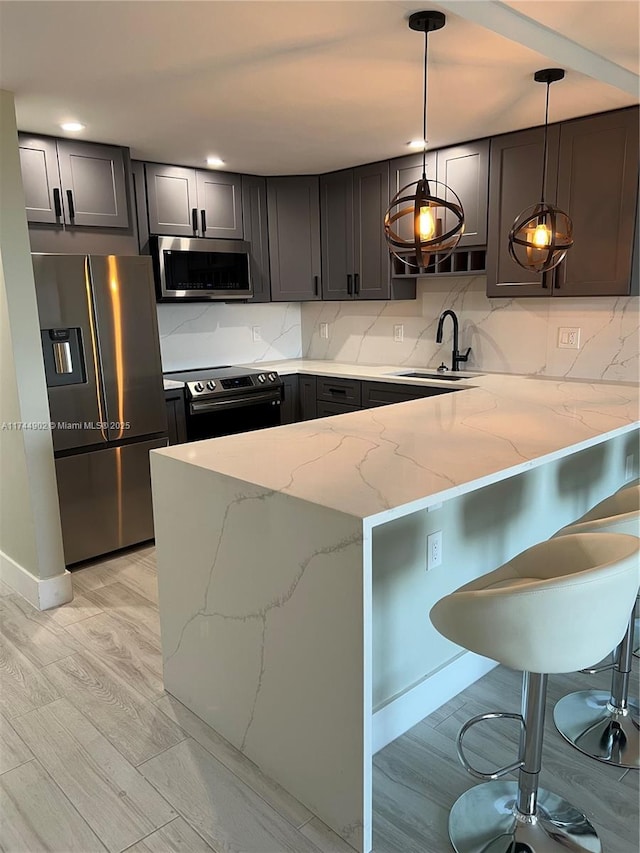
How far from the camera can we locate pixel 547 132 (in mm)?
3395

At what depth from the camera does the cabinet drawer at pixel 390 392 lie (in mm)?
3922

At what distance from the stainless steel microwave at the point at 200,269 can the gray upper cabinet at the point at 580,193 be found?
5.78 ft

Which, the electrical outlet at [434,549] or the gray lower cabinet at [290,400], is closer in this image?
the electrical outlet at [434,549]

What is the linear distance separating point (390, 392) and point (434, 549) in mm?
2062

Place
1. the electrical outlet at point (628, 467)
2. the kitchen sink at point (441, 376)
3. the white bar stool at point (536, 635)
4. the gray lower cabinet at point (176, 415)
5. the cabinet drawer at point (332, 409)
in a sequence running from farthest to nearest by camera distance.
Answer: the cabinet drawer at point (332, 409) → the kitchen sink at point (441, 376) → the gray lower cabinet at point (176, 415) → the electrical outlet at point (628, 467) → the white bar stool at point (536, 635)

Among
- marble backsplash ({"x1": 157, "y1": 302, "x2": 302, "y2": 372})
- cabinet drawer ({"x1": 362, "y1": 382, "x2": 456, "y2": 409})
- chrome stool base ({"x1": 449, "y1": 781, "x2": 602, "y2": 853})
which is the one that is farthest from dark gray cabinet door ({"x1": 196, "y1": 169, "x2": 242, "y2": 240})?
chrome stool base ({"x1": 449, "y1": 781, "x2": 602, "y2": 853})

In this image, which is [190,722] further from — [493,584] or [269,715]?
[493,584]

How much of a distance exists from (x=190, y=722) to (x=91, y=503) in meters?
1.58

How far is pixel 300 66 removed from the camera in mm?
2455

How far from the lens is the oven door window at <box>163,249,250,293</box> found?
4.09 metres

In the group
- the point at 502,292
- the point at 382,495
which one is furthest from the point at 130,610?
the point at 502,292

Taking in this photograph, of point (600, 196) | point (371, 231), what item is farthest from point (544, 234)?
point (371, 231)

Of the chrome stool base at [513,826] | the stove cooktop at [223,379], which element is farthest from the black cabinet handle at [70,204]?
the chrome stool base at [513,826]

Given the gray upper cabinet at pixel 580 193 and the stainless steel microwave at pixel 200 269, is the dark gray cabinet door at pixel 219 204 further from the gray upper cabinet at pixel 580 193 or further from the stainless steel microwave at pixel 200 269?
the gray upper cabinet at pixel 580 193
